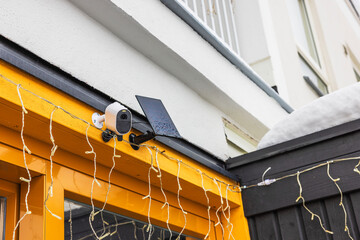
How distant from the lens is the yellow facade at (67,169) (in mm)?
1310

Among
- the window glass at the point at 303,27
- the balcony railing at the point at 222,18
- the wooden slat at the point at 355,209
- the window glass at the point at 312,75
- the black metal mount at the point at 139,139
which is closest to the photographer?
the black metal mount at the point at 139,139

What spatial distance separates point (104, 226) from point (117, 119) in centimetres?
42

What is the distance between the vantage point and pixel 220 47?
8.30ft

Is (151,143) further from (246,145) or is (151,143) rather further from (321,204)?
(246,145)

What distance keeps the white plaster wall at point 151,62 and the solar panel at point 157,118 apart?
0.14m

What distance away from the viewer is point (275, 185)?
6.96ft

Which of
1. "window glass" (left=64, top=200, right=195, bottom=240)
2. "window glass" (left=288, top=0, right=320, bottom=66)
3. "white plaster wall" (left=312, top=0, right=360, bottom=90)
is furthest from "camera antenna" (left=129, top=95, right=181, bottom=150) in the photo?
"white plaster wall" (left=312, top=0, right=360, bottom=90)

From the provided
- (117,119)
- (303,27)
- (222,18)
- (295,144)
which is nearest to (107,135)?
(117,119)

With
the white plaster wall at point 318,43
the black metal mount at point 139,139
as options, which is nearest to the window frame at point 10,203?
the black metal mount at point 139,139

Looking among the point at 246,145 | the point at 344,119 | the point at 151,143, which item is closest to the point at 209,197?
the point at 151,143

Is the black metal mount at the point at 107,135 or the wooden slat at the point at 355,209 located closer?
the black metal mount at the point at 107,135

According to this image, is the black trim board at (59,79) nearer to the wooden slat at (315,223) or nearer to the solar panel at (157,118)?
the solar panel at (157,118)

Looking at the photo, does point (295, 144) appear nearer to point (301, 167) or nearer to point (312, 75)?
point (301, 167)

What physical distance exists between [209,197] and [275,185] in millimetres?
290
